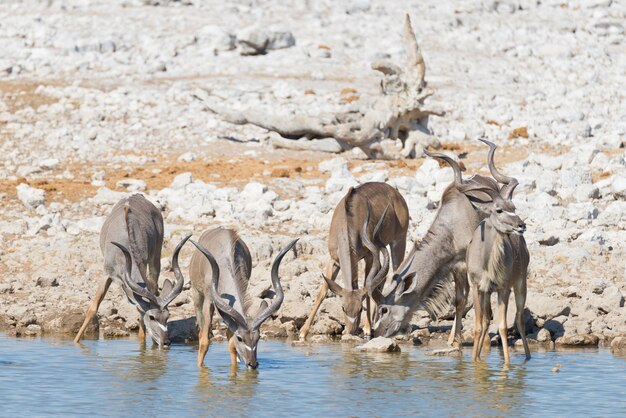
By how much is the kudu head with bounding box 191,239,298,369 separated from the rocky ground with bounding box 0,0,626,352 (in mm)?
3149

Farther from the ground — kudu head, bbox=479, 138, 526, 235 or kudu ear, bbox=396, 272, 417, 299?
kudu head, bbox=479, 138, 526, 235

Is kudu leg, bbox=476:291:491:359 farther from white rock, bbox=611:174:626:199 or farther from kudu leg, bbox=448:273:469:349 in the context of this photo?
white rock, bbox=611:174:626:199

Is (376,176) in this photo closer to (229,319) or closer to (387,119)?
(387,119)

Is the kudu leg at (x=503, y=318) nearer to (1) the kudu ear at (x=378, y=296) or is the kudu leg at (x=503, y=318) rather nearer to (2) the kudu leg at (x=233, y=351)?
(1) the kudu ear at (x=378, y=296)

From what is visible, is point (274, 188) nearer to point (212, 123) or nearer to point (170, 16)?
point (212, 123)

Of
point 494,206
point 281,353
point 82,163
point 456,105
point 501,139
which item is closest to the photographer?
point 494,206

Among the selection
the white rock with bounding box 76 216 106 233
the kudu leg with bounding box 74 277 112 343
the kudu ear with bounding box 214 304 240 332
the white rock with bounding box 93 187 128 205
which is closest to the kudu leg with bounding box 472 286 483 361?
the kudu ear with bounding box 214 304 240 332

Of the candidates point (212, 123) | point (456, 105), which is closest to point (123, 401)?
point (212, 123)

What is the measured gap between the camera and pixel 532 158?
906 inches

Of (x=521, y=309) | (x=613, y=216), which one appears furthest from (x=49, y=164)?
(x=521, y=309)

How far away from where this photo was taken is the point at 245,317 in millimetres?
12453

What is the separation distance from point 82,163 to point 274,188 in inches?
234

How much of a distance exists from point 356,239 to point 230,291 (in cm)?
295

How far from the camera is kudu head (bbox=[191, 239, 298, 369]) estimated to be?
12336 mm
